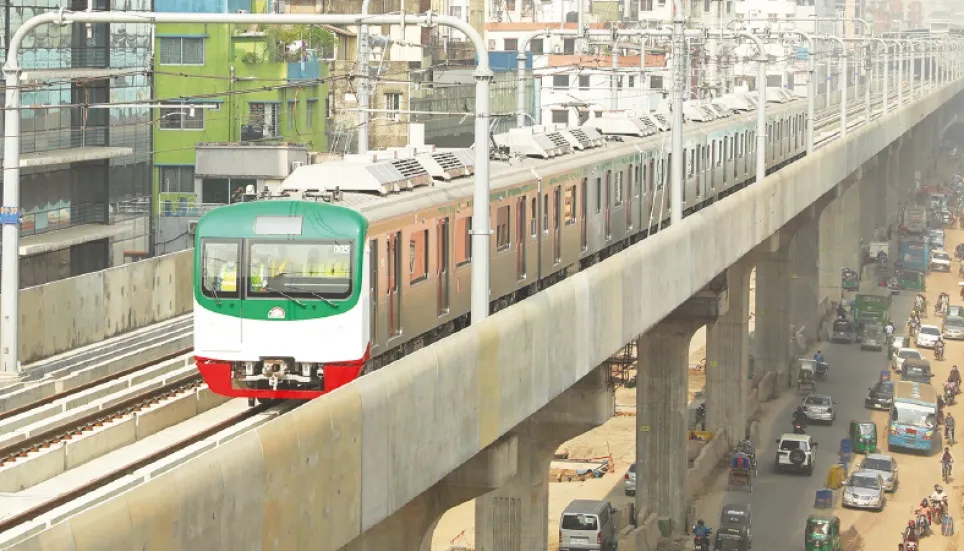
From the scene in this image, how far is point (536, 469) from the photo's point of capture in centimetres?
4297

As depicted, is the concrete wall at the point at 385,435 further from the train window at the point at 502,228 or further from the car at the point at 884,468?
the car at the point at 884,468

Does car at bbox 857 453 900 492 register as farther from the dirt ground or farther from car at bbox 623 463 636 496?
the dirt ground

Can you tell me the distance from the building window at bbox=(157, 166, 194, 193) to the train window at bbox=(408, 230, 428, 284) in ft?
132

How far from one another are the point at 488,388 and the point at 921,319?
82979mm

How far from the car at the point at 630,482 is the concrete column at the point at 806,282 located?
33756 mm

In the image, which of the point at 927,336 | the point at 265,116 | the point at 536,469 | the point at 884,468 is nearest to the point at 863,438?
the point at 884,468

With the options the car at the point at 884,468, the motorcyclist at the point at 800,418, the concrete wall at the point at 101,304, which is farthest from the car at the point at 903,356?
the concrete wall at the point at 101,304

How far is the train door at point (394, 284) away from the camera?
24.8 meters

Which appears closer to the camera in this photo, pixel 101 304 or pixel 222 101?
pixel 101 304

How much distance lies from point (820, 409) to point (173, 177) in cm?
2871

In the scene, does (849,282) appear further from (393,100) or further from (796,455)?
(796,455)

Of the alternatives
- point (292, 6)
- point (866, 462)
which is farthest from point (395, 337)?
point (292, 6)

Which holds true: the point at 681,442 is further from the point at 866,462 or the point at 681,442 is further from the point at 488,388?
the point at 488,388

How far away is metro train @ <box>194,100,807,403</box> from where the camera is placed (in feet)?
74.4
